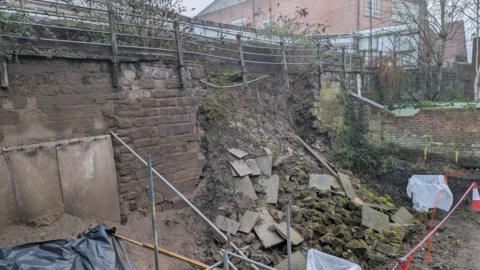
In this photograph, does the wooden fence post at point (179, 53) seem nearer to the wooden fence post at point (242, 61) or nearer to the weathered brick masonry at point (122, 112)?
the weathered brick masonry at point (122, 112)

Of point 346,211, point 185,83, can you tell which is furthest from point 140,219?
point 346,211

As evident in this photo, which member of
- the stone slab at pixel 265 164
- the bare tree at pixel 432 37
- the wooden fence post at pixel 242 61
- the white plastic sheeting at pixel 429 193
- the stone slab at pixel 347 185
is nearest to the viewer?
the stone slab at pixel 265 164

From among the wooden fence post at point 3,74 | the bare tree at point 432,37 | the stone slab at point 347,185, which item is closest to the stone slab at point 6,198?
the wooden fence post at point 3,74

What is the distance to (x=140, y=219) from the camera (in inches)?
197

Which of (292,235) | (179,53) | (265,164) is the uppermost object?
(179,53)

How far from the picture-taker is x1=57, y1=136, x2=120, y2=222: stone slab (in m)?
4.35

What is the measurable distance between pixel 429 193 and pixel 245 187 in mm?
5097

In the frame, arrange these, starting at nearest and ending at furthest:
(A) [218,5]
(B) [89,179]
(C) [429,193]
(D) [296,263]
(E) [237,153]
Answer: (B) [89,179], (D) [296,263], (E) [237,153], (C) [429,193], (A) [218,5]

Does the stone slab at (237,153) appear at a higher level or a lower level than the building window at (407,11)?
lower

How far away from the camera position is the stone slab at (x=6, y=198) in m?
3.84

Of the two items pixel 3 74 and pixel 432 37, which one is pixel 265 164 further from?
pixel 432 37

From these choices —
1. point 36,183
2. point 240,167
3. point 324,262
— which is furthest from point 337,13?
point 36,183

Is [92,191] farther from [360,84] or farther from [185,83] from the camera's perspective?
[360,84]

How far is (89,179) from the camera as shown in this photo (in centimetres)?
455
